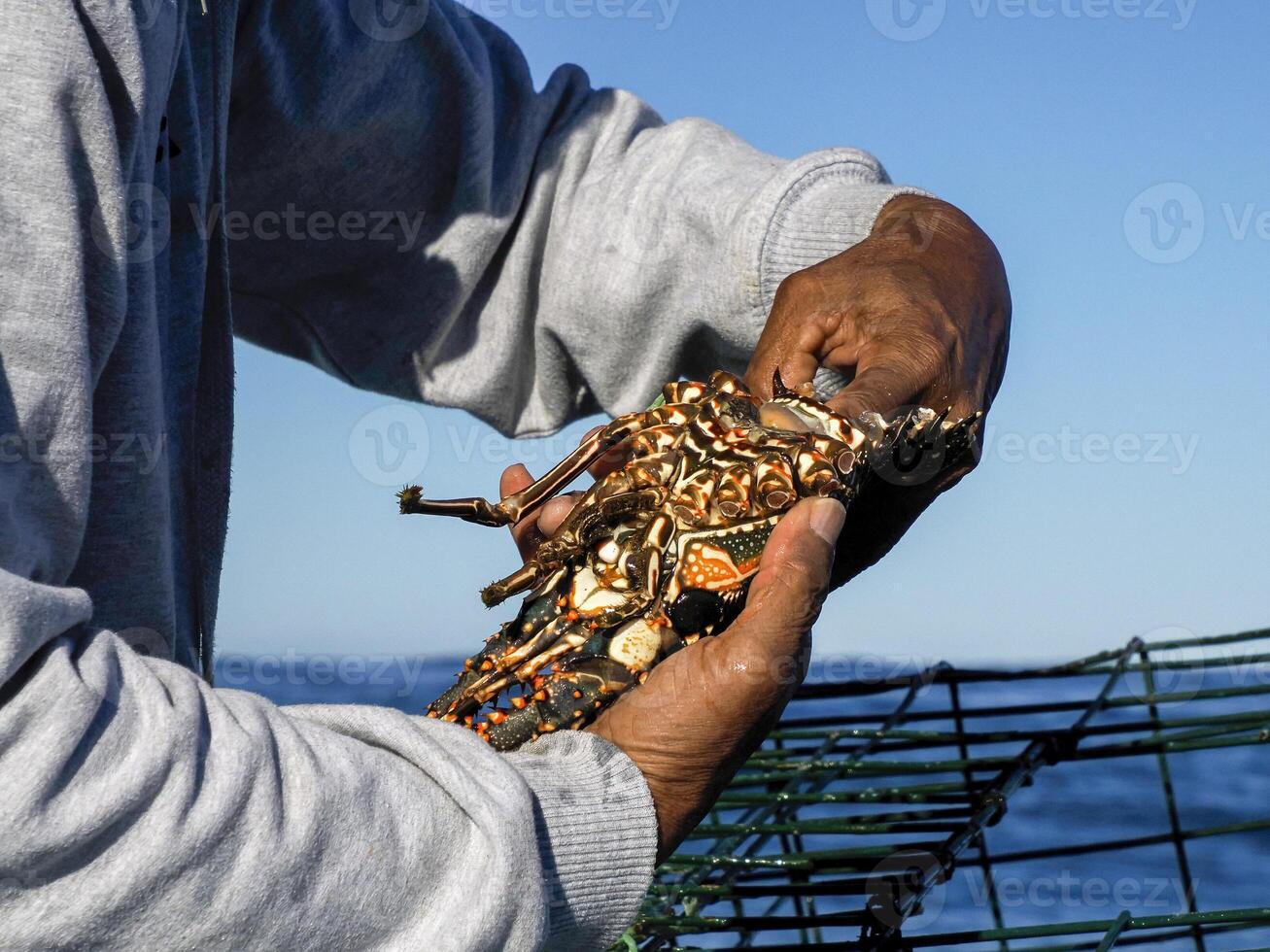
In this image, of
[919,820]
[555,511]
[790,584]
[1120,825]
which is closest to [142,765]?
[790,584]

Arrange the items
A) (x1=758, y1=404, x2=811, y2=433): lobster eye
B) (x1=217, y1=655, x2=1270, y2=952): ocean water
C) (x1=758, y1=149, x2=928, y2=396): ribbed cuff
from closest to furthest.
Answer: (x1=758, y1=404, x2=811, y2=433): lobster eye
(x1=758, y1=149, x2=928, y2=396): ribbed cuff
(x1=217, y1=655, x2=1270, y2=952): ocean water

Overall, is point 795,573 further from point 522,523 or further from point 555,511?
point 522,523

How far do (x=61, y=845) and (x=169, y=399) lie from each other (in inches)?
36.2

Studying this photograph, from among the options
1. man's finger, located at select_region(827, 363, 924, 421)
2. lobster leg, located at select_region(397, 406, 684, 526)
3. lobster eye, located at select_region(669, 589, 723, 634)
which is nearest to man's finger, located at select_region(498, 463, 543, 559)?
lobster leg, located at select_region(397, 406, 684, 526)

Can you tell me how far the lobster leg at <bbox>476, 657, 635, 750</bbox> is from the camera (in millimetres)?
1789

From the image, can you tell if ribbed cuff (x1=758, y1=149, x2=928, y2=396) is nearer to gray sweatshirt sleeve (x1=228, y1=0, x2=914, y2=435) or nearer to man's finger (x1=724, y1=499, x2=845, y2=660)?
gray sweatshirt sleeve (x1=228, y1=0, x2=914, y2=435)

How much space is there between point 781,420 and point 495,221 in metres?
0.97

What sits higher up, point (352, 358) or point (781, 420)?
point (352, 358)

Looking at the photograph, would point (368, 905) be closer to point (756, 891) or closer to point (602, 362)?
point (756, 891)


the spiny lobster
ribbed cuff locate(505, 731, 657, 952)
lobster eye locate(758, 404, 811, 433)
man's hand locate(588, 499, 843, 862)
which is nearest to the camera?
ribbed cuff locate(505, 731, 657, 952)

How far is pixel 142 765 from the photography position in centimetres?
118

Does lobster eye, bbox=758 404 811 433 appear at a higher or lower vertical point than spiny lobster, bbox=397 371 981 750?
higher

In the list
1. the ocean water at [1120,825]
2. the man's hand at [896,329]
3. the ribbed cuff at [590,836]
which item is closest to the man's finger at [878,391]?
the man's hand at [896,329]

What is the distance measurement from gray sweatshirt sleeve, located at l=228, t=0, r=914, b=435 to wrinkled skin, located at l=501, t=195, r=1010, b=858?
163 mm
